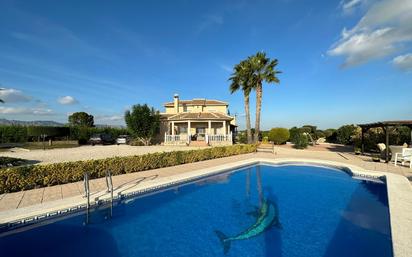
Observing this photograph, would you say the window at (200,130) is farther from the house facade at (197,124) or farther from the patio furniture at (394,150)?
the patio furniture at (394,150)

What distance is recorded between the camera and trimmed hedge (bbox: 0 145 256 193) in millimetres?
8055

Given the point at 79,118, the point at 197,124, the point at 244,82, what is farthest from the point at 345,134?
the point at 79,118

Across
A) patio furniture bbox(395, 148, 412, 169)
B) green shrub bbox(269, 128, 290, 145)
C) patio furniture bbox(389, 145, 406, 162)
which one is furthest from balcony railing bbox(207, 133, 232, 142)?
patio furniture bbox(395, 148, 412, 169)

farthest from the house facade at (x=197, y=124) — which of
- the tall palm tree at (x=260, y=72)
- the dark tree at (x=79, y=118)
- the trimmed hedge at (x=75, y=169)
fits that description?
the dark tree at (x=79, y=118)

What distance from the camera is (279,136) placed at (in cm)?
3152

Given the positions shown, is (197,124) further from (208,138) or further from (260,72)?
(260,72)

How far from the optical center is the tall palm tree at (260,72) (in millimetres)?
26000

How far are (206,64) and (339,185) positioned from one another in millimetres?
20118

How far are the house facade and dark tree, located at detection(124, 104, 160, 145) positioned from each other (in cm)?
196

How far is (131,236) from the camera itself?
602 centimetres

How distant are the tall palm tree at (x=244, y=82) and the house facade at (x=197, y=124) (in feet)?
7.70

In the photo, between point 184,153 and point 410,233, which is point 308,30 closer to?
point 184,153

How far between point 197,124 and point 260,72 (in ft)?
36.4

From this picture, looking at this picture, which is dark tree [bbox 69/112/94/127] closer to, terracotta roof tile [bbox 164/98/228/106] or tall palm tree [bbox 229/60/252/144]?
terracotta roof tile [bbox 164/98/228/106]
